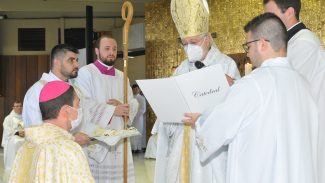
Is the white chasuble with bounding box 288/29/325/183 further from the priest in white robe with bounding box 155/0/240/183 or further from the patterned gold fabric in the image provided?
the patterned gold fabric

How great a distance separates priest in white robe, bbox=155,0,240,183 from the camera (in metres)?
4.20

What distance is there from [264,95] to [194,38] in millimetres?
1552

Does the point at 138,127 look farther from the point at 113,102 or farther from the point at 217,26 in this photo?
the point at 113,102

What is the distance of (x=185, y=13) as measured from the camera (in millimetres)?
4582

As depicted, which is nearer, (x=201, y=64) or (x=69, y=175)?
(x=69, y=175)

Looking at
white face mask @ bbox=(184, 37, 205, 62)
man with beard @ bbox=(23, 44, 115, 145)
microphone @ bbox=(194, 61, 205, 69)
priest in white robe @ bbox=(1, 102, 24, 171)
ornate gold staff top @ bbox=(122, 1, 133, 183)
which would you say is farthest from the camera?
priest in white robe @ bbox=(1, 102, 24, 171)

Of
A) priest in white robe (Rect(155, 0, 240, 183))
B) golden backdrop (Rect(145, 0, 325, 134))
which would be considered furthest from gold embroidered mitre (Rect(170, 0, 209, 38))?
golden backdrop (Rect(145, 0, 325, 134))

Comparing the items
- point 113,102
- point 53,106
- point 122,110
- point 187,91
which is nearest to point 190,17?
point 187,91

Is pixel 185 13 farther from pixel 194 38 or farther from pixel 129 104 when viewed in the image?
pixel 129 104

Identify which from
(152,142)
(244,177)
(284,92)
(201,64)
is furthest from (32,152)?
(152,142)

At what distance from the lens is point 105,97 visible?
5703 millimetres

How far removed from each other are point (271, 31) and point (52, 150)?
1.37m

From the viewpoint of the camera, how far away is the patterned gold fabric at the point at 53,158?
2.77 metres

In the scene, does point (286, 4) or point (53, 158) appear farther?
point (286, 4)
